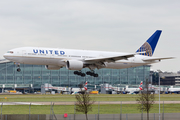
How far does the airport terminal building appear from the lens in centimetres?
12962

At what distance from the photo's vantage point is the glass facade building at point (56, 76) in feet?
426

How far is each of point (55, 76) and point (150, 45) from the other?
218 feet

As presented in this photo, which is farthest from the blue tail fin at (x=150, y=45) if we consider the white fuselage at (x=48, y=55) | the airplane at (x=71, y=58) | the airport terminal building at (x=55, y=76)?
the airport terminal building at (x=55, y=76)

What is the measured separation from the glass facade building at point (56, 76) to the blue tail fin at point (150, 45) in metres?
56.3

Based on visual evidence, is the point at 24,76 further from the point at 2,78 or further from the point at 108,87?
the point at 108,87

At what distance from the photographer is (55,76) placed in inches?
5246

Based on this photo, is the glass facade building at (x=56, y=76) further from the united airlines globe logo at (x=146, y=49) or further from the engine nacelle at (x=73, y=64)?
the engine nacelle at (x=73, y=64)

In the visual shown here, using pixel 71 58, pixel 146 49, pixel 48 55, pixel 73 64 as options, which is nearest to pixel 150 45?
pixel 146 49

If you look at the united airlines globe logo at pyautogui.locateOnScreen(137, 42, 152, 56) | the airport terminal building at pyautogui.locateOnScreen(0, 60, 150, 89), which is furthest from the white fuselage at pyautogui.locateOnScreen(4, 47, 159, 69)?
the airport terminal building at pyautogui.locateOnScreen(0, 60, 150, 89)

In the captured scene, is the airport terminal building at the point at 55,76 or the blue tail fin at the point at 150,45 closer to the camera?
the blue tail fin at the point at 150,45

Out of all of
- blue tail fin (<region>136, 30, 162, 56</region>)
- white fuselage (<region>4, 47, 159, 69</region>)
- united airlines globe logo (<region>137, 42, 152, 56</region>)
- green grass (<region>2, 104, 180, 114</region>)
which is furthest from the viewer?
blue tail fin (<region>136, 30, 162, 56</region>)

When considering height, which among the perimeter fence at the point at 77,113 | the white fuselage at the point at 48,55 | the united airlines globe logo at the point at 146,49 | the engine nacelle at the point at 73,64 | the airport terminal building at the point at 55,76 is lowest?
the perimeter fence at the point at 77,113

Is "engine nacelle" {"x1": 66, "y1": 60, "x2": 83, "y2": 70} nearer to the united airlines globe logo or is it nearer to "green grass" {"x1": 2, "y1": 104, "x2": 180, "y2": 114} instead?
"green grass" {"x1": 2, "y1": 104, "x2": 180, "y2": 114}

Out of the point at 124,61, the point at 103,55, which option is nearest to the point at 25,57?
the point at 103,55
